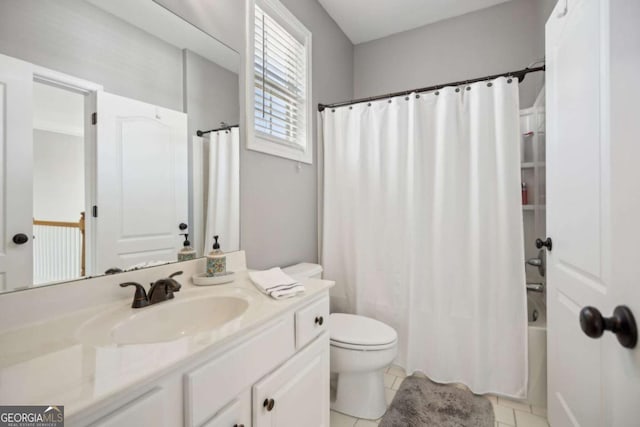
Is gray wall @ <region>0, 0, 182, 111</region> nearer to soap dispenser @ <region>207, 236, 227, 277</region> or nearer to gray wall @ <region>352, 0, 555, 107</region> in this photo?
soap dispenser @ <region>207, 236, 227, 277</region>

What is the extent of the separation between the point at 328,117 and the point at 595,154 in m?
1.63

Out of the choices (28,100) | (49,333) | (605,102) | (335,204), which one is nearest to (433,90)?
(335,204)

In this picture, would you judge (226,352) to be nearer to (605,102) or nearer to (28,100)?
(28,100)

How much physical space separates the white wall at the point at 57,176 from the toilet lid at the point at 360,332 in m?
1.29

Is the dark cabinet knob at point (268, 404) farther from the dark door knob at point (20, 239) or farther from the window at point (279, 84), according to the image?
the window at point (279, 84)

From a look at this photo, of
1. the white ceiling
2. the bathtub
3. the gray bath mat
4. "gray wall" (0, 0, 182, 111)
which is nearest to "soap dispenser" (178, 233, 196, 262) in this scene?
"gray wall" (0, 0, 182, 111)

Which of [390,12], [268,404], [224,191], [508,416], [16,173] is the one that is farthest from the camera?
[390,12]

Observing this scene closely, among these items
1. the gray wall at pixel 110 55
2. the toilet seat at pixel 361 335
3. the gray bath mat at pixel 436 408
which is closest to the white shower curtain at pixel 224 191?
Answer: the gray wall at pixel 110 55

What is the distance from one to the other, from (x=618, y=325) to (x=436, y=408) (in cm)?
127

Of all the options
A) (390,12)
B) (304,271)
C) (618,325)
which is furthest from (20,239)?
(390,12)

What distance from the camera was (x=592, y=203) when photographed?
87 cm

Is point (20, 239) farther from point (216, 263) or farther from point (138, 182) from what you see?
point (216, 263)

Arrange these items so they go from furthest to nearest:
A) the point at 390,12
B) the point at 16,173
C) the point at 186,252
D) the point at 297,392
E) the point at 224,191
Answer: the point at 390,12 → the point at 224,191 → the point at 186,252 → the point at 297,392 → the point at 16,173

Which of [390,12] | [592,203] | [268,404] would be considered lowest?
[268,404]
